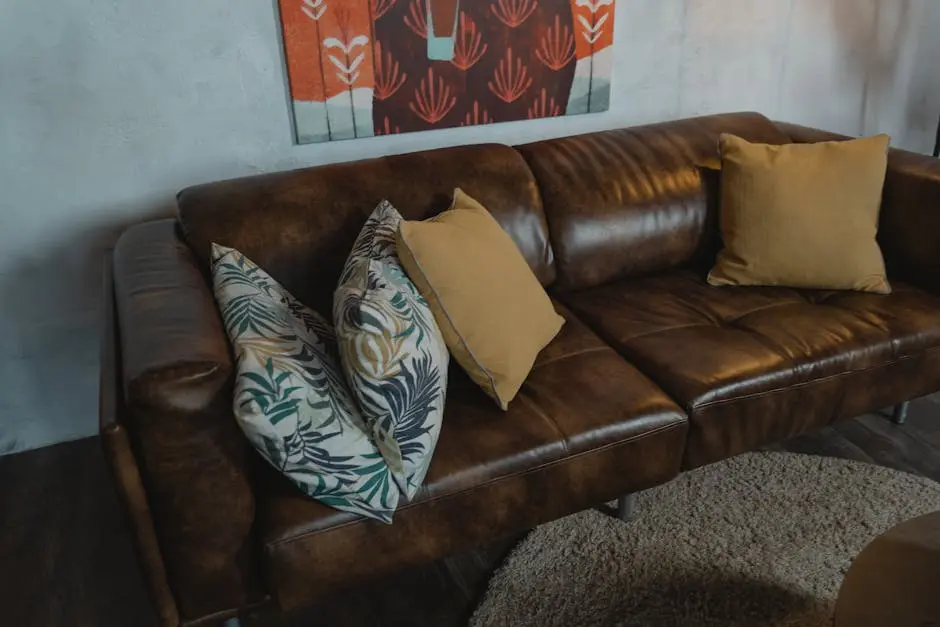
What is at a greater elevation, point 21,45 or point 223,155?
point 21,45

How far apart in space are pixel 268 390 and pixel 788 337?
4.11 feet

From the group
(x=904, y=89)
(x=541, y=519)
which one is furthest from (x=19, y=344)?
(x=904, y=89)

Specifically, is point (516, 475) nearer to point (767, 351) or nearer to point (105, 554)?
point (767, 351)

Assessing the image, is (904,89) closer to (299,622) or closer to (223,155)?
(223,155)

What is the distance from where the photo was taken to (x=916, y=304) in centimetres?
200

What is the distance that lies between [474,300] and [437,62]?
90cm

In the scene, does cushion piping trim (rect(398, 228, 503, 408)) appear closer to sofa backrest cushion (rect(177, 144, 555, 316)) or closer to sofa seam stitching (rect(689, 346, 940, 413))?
sofa backrest cushion (rect(177, 144, 555, 316))

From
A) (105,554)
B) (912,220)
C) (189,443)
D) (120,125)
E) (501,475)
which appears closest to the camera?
(189,443)

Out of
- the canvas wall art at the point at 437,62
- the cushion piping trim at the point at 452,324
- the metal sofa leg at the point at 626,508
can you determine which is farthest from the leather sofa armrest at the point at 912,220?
the cushion piping trim at the point at 452,324

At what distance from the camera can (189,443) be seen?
1246 mm

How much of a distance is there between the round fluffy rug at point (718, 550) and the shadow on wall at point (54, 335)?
1.35m

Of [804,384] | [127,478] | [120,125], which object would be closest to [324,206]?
[120,125]

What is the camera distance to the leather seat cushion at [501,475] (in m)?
1.38

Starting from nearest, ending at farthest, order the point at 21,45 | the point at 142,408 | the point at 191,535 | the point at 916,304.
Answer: the point at 142,408 < the point at 191,535 < the point at 21,45 < the point at 916,304
